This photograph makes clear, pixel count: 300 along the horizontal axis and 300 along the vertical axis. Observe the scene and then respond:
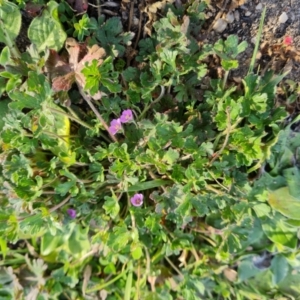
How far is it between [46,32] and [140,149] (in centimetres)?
43

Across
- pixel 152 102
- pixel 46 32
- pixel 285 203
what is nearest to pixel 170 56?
pixel 152 102

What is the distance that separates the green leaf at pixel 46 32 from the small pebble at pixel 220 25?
46 centimetres

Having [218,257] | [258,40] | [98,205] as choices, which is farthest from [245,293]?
[258,40]

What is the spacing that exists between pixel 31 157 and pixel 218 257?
0.67m

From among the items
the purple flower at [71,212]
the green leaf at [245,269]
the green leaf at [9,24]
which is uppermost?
the green leaf at [9,24]

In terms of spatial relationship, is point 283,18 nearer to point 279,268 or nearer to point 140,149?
point 140,149

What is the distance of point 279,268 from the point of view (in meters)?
1.62

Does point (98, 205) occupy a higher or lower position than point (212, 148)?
lower

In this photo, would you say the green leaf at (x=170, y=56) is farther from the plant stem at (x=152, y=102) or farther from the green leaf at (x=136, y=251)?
the green leaf at (x=136, y=251)

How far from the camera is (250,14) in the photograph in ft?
4.83

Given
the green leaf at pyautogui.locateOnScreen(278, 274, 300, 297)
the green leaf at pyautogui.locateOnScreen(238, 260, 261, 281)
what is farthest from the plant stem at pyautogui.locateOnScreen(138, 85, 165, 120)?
the green leaf at pyautogui.locateOnScreen(278, 274, 300, 297)

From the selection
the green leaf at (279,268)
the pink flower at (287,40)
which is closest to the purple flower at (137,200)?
the green leaf at (279,268)

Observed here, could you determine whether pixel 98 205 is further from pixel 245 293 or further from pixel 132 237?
pixel 245 293

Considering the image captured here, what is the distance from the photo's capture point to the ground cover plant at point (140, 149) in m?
1.32
